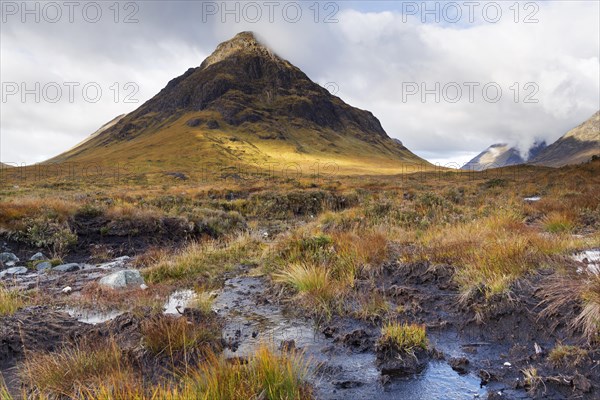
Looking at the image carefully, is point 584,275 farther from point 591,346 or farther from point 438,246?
point 438,246

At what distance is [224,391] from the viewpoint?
3.28m

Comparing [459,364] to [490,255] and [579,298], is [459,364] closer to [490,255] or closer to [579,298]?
[579,298]

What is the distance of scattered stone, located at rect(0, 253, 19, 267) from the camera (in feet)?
34.6

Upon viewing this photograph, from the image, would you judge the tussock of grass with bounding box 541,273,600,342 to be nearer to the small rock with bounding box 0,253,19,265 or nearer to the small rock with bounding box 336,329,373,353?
the small rock with bounding box 336,329,373,353

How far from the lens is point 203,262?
31.1 feet

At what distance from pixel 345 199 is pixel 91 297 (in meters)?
18.8

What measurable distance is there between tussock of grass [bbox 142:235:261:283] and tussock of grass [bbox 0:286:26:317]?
2.20 m

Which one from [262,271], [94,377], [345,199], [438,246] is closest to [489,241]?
[438,246]

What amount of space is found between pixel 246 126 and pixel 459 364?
452 ft

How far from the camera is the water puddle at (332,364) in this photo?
393 cm

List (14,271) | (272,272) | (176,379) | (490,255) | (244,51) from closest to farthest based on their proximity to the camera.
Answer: (176,379) < (490,255) < (272,272) < (14,271) < (244,51)

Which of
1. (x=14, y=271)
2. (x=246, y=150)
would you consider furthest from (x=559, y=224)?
(x=246, y=150)

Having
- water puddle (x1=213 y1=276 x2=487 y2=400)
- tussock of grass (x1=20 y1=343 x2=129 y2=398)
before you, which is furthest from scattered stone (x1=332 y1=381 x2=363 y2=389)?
tussock of grass (x1=20 y1=343 x2=129 y2=398)

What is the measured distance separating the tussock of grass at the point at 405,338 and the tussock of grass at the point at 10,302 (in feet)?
17.5
